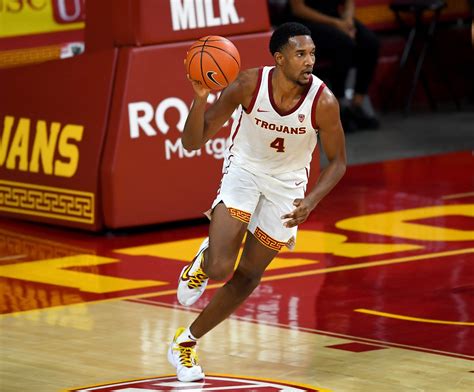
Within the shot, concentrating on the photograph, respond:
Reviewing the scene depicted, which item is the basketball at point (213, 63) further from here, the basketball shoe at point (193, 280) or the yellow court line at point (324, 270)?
the yellow court line at point (324, 270)

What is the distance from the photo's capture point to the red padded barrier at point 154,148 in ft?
38.0

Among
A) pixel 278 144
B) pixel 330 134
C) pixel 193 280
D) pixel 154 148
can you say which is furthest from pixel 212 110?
pixel 154 148

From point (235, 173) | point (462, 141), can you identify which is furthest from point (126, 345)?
point (462, 141)

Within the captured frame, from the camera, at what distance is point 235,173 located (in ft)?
25.2

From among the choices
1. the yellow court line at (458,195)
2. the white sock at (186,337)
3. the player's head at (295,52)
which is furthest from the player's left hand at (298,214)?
the yellow court line at (458,195)

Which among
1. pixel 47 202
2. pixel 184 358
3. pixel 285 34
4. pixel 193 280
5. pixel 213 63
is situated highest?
pixel 285 34

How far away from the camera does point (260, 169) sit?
767cm

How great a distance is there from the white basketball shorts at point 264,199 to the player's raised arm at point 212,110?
291 millimetres

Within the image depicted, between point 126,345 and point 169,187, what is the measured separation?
11.9 ft

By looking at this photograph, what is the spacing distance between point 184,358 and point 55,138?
4.92m

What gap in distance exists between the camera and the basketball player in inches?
294

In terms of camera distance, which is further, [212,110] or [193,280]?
[193,280]

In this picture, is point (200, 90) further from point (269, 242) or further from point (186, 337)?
point (186, 337)

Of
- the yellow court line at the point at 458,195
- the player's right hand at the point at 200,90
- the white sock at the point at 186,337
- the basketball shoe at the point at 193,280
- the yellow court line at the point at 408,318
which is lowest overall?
the yellow court line at the point at 408,318
